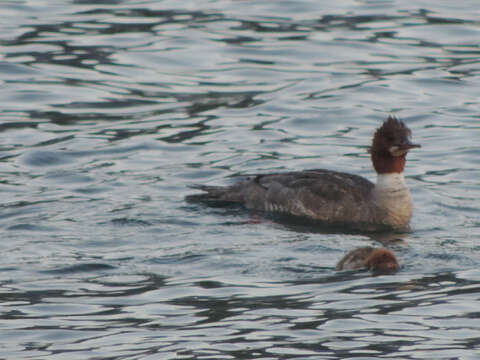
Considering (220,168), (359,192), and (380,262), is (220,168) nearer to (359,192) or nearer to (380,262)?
(359,192)

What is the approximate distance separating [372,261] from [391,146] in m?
3.24

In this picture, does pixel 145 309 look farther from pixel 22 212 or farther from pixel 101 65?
pixel 101 65

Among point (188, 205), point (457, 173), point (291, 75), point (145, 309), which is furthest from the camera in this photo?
point (291, 75)

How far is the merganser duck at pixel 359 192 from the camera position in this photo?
15047 mm

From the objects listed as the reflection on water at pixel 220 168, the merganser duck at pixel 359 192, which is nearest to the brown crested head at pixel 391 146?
the merganser duck at pixel 359 192

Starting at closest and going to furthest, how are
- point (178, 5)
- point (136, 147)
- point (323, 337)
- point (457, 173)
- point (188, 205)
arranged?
point (323, 337) < point (188, 205) < point (457, 173) < point (136, 147) < point (178, 5)

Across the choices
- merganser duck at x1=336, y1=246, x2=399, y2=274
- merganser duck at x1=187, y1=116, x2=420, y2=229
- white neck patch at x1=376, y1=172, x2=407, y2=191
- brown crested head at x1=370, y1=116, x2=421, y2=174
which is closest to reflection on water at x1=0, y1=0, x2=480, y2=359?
merganser duck at x1=336, y1=246, x2=399, y2=274

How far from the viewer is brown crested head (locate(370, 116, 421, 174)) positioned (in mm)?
15031

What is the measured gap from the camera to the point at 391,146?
1514cm

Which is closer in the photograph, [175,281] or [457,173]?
[175,281]

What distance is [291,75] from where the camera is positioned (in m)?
21.6

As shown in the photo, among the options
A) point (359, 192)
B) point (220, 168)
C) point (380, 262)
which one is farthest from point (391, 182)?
point (380, 262)

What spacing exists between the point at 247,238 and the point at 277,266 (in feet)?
4.93

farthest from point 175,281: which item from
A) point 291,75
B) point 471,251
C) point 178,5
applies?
point 178,5
